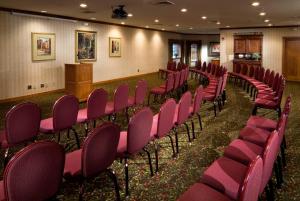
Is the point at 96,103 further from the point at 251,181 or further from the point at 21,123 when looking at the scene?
the point at 251,181

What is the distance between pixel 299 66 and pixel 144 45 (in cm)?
Answer: 804

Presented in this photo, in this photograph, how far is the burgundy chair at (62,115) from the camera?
3859 mm

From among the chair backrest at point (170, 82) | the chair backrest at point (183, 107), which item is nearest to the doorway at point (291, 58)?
the chair backrest at point (170, 82)

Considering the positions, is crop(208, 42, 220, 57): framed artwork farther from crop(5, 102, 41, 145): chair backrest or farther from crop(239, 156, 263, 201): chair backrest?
crop(239, 156, 263, 201): chair backrest

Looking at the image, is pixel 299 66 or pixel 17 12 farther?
pixel 299 66

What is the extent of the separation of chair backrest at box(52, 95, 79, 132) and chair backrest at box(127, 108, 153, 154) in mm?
1261

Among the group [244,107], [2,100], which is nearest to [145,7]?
[244,107]

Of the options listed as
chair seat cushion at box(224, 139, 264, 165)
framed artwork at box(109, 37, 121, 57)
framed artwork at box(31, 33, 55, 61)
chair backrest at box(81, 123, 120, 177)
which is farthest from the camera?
framed artwork at box(109, 37, 121, 57)

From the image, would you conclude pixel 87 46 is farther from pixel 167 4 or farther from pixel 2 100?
pixel 167 4

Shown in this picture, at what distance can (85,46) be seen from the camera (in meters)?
12.3

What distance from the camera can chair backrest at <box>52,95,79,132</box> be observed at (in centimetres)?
386

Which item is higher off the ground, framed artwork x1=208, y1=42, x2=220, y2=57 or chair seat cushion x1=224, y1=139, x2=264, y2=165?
framed artwork x1=208, y1=42, x2=220, y2=57

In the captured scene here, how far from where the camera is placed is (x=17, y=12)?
29.9ft

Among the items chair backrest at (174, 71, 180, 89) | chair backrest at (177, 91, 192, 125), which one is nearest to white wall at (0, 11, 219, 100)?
chair backrest at (174, 71, 180, 89)
